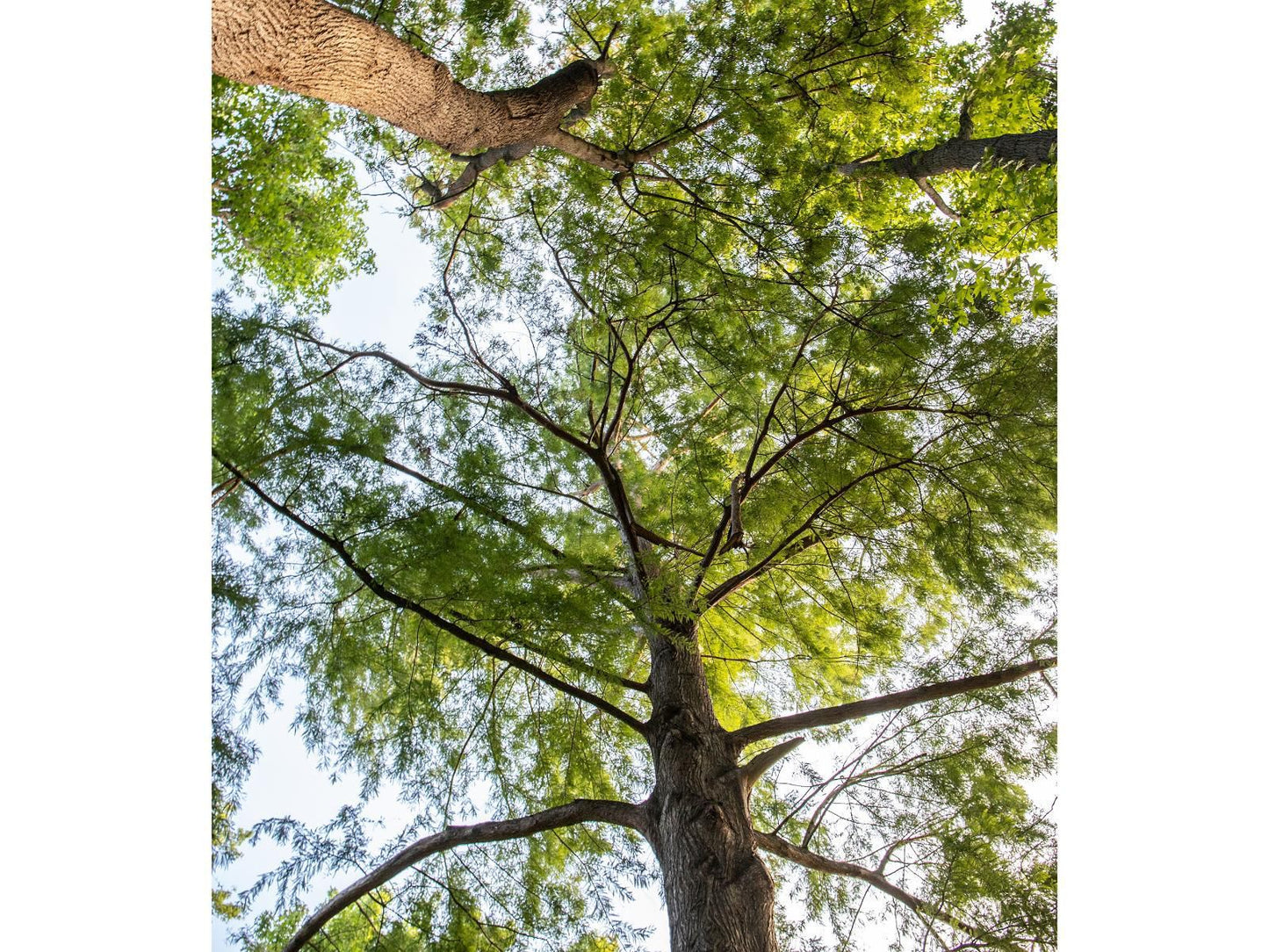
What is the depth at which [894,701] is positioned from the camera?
5.48 ft

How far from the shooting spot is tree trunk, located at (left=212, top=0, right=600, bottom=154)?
1.32 m

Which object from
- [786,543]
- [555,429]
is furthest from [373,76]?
[786,543]

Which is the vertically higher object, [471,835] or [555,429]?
[555,429]

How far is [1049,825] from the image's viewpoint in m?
1.62

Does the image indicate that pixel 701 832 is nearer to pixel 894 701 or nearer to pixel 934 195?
pixel 894 701

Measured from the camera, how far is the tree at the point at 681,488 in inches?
64.5

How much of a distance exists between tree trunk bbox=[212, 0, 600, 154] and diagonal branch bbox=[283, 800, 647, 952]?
1659 millimetres

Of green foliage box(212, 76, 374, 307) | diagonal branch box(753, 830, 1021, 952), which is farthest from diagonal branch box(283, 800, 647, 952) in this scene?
green foliage box(212, 76, 374, 307)
